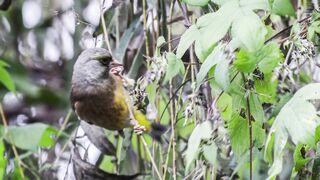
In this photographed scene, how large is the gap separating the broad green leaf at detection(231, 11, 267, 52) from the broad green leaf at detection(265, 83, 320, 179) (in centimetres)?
9

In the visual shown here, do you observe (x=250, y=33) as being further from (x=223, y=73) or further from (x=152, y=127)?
(x=152, y=127)

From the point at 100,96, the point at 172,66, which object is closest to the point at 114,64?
the point at 100,96

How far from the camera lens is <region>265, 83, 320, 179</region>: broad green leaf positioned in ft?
2.75

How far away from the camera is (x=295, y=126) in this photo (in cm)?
85

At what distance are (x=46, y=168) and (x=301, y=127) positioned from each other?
3.33ft

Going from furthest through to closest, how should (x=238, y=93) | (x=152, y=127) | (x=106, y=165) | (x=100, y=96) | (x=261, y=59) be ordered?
(x=106, y=165) < (x=152, y=127) < (x=100, y=96) < (x=238, y=93) < (x=261, y=59)

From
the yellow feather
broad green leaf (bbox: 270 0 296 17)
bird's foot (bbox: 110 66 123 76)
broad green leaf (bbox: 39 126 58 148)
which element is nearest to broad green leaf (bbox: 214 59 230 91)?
broad green leaf (bbox: 270 0 296 17)

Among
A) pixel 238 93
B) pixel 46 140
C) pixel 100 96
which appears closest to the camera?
pixel 238 93

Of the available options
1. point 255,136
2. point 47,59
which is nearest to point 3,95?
point 47,59

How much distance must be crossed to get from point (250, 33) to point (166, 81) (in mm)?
305

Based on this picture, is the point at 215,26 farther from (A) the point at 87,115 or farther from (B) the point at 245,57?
(A) the point at 87,115

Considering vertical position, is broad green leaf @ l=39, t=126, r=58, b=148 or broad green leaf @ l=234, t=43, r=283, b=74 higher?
broad green leaf @ l=234, t=43, r=283, b=74

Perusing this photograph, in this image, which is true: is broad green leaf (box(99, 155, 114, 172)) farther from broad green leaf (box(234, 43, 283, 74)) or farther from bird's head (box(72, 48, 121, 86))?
broad green leaf (box(234, 43, 283, 74))

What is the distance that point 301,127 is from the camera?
33.1 inches
